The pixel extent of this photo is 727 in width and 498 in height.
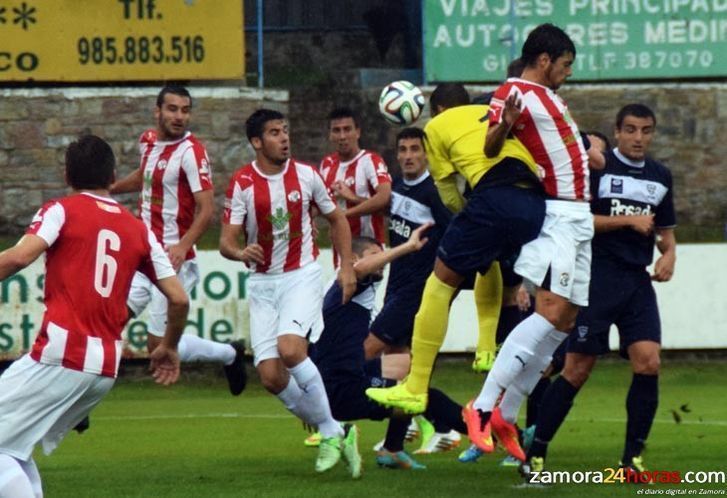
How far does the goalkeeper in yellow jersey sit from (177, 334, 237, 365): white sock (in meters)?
3.23

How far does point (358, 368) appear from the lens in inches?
437

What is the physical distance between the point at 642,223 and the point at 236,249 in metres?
2.54

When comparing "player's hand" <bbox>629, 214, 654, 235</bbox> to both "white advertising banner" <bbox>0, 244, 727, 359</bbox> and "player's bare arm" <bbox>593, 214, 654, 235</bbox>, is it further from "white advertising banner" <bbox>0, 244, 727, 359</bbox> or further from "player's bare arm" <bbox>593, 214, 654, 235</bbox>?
"white advertising banner" <bbox>0, 244, 727, 359</bbox>

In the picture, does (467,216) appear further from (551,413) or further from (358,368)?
(358,368)

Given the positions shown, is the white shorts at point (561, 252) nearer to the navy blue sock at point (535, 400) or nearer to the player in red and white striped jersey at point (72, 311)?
the player in red and white striped jersey at point (72, 311)

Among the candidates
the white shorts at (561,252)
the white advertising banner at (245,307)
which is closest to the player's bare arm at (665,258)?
the white shorts at (561,252)

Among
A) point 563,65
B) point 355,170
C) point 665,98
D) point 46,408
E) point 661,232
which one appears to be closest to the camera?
point 46,408

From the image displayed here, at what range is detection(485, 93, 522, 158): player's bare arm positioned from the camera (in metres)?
8.75

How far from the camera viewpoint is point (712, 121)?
2181 cm

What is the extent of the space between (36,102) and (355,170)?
7.41m

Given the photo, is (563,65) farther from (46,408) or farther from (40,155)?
(40,155)

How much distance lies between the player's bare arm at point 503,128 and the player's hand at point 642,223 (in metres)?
1.33

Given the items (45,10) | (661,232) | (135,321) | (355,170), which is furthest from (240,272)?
(661,232)

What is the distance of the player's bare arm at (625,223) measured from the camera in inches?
398
